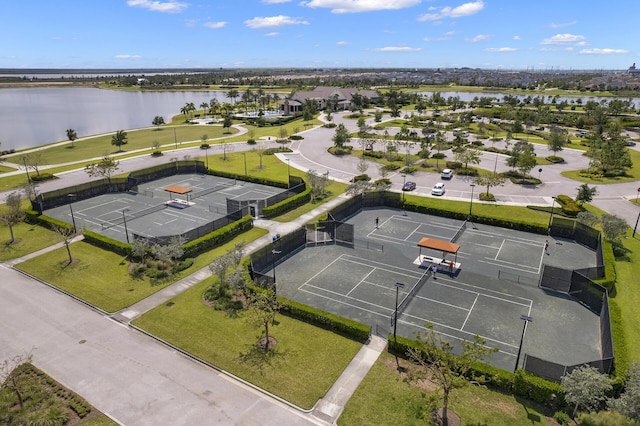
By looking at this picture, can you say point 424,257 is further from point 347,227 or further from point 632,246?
point 632,246

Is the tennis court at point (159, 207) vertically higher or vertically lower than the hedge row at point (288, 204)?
lower

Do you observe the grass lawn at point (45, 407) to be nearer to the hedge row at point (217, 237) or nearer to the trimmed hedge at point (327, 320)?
the trimmed hedge at point (327, 320)

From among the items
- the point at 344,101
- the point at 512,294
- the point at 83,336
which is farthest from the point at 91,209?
the point at 344,101

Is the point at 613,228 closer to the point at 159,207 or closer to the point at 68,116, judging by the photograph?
the point at 159,207

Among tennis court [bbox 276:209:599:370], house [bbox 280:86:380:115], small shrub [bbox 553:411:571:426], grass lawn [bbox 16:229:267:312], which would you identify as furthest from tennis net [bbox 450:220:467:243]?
house [bbox 280:86:380:115]

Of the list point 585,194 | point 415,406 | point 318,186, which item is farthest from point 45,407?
point 585,194

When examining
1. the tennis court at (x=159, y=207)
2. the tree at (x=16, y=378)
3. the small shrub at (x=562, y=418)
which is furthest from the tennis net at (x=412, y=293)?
the tennis court at (x=159, y=207)

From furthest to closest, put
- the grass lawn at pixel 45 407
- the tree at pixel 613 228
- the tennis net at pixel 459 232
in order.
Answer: the tennis net at pixel 459 232 → the tree at pixel 613 228 → the grass lawn at pixel 45 407
